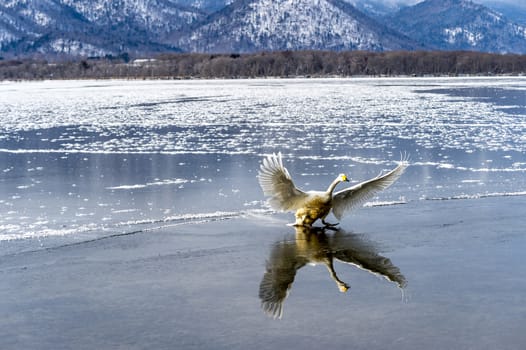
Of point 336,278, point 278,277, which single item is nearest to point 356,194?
point 336,278

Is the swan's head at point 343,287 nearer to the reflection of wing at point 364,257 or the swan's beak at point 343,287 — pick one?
the swan's beak at point 343,287

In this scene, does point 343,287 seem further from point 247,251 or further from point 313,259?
point 247,251

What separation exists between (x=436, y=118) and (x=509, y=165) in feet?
53.7

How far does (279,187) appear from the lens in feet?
41.0

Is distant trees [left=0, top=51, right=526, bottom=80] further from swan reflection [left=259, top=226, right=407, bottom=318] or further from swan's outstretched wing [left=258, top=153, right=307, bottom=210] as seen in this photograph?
swan reflection [left=259, top=226, right=407, bottom=318]

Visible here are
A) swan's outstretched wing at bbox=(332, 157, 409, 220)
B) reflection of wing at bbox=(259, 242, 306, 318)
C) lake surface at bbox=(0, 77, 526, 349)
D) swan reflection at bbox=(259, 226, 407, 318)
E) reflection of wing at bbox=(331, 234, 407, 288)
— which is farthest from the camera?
swan's outstretched wing at bbox=(332, 157, 409, 220)

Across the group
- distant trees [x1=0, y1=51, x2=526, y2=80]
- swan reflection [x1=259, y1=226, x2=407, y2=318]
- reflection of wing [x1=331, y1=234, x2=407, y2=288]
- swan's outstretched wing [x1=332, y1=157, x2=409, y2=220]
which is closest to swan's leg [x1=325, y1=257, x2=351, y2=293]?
swan reflection [x1=259, y1=226, x2=407, y2=318]

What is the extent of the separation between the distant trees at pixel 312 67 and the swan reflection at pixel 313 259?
147542 mm

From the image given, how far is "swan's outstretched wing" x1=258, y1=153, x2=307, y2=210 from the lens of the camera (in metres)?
12.2

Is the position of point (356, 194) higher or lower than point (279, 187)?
lower

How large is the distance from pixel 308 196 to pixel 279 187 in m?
0.52

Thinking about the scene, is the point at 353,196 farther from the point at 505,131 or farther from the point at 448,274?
the point at 505,131

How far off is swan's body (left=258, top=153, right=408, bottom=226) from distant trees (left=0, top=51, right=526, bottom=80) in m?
147

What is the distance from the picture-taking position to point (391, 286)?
371 inches
